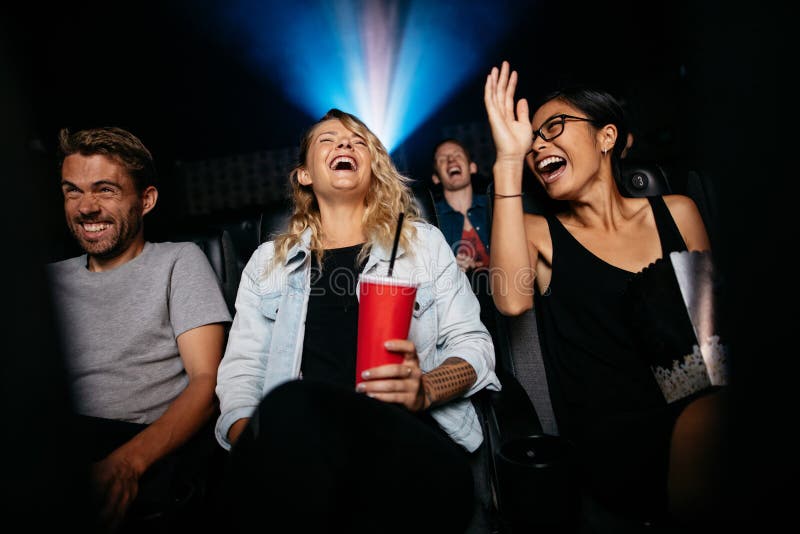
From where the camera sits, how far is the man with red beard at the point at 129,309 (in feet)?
4.41

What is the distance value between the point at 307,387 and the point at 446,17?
548 centimetres

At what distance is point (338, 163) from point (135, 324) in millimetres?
806

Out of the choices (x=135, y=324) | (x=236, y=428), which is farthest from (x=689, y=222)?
(x=135, y=324)

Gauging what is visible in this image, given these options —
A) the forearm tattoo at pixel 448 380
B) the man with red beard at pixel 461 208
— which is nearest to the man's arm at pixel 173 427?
the forearm tattoo at pixel 448 380

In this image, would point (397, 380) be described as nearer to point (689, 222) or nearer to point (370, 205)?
point (370, 205)

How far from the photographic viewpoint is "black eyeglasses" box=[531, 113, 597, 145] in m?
1.45

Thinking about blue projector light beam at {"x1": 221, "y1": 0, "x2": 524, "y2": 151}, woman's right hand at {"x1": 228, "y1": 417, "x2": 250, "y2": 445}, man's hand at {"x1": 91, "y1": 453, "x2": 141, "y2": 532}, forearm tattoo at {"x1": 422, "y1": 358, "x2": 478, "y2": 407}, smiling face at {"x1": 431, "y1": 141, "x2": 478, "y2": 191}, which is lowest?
man's hand at {"x1": 91, "y1": 453, "x2": 141, "y2": 532}

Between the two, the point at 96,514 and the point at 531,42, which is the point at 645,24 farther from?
the point at 96,514

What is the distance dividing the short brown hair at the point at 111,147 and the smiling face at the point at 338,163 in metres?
0.56

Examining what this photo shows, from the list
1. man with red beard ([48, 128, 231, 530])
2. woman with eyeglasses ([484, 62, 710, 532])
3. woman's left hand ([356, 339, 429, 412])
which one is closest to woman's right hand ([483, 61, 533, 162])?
woman with eyeglasses ([484, 62, 710, 532])

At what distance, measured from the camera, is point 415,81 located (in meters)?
6.50

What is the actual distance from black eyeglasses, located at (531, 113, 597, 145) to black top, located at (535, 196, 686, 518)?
→ 0.25m

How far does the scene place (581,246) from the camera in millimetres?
1398

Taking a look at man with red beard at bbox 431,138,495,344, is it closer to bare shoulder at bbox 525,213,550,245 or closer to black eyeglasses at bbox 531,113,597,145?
bare shoulder at bbox 525,213,550,245
